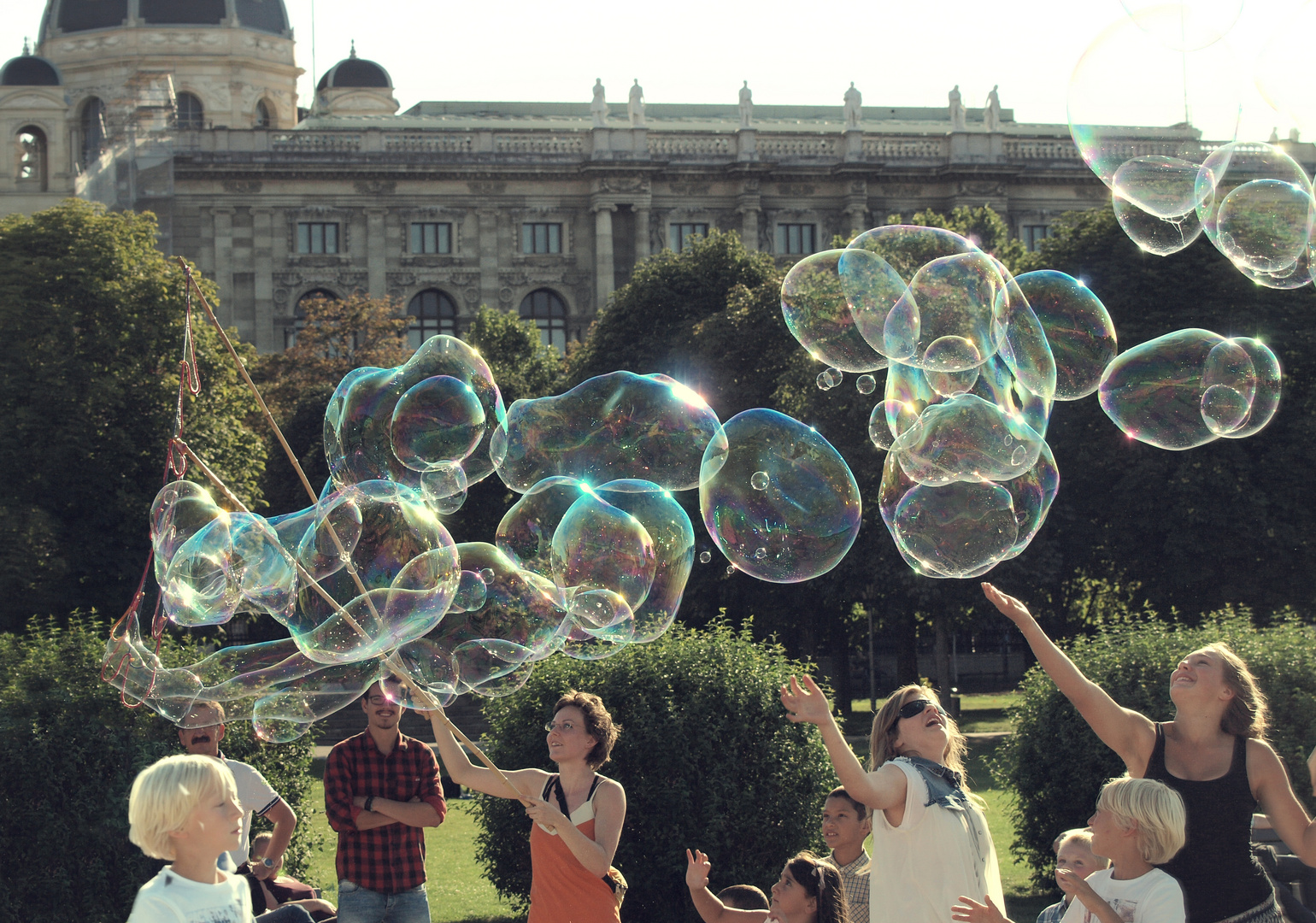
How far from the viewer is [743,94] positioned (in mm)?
80062

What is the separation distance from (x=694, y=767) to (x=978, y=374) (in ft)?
12.1

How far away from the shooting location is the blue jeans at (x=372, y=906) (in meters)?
8.45

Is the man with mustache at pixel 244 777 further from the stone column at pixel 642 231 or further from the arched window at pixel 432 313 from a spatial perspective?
the stone column at pixel 642 231

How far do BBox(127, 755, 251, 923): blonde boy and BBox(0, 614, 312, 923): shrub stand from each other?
715 centimetres

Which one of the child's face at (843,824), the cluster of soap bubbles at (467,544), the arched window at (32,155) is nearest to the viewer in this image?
the child's face at (843,824)

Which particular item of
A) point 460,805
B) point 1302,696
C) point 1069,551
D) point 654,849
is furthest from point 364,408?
point 1069,551

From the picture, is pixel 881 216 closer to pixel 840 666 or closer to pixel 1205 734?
pixel 840 666

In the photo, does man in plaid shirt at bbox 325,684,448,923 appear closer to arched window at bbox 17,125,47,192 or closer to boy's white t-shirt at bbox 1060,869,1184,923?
boy's white t-shirt at bbox 1060,869,1184,923

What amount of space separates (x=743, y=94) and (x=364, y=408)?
71537 millimetres

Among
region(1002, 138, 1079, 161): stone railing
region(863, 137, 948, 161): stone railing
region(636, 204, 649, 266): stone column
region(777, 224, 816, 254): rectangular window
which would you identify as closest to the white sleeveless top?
region(636, 204, 649, 266): stone column

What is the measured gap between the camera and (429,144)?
251 ft

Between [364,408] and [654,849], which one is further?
[654,849]

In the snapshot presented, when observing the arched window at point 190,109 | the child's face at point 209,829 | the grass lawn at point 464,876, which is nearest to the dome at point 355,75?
the arched window at point 190,109

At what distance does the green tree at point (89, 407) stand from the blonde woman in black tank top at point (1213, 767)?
30.2 metres
